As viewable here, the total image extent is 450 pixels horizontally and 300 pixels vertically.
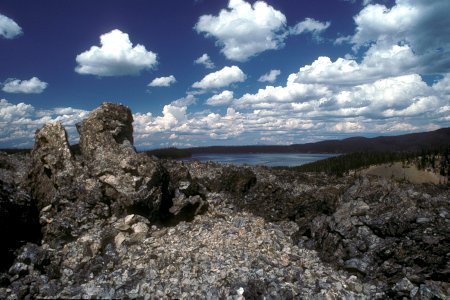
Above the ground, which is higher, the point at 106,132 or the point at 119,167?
the point at 106,132

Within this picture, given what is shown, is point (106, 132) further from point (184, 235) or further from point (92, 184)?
point (184, 235)

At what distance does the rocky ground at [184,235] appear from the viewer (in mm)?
13953

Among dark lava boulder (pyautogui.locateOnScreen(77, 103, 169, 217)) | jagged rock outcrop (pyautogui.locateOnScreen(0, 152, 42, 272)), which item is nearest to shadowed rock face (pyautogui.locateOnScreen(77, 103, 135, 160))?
dark lava boulder (pyautogui.locateOnScreen(77, 103, 169, 217))

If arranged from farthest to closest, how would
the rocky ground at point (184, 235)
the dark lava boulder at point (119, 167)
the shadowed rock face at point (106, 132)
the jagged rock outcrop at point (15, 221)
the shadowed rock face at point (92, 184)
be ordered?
1. the shadowed rock face at point (106, 132)
2. the dark lava boulder at point (119, 167)
3. the shadowed rock face at point (92, 184)
4. the jagged rock outcrop at point (15, 221)
5. the rocky ground at point (184, 235)

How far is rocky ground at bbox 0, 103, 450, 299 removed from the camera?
45.8 feet

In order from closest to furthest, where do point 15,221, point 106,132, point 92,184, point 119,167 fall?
point 15,221 < point 92,184 < point 119,167 < point 106,132

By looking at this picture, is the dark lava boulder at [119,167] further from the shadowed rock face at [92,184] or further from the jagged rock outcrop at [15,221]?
the jagged rock outcrop at [15,221]

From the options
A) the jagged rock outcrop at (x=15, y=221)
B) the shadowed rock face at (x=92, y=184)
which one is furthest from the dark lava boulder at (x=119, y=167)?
the jagged rock outcrop at (x=15, y=221)

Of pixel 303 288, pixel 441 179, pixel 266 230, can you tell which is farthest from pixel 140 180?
pixel 441 179

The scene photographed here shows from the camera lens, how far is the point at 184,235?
1842 cm

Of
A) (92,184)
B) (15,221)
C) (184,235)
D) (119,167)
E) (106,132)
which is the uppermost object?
(106,132)

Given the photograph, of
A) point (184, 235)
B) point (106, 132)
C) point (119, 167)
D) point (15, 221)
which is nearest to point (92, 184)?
point (119, 167)

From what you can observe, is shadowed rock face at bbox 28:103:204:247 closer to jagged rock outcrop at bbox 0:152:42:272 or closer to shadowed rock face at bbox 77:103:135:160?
shadowed rock face at bbox 77:103:135:160

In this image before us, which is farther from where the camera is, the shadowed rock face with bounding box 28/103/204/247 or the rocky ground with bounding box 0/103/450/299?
the shadowed rock face with bounding box 28/103/204/247
